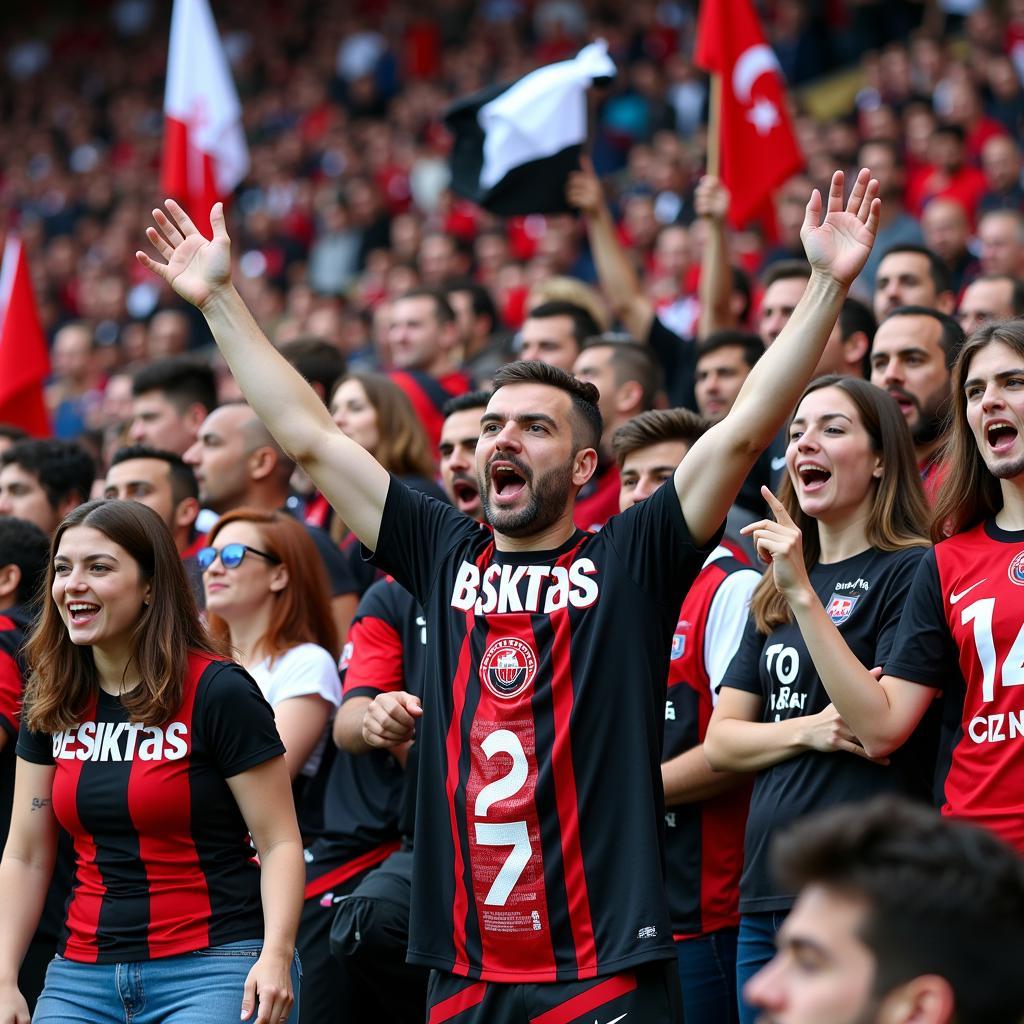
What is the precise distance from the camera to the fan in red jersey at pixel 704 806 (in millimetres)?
4867

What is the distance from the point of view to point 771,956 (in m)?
4.34

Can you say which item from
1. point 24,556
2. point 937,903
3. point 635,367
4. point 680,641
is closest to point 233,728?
point 680,641

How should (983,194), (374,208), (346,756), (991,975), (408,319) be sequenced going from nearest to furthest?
(991,975)
(346,756)
(408,319)
(983,194)
(374,208)

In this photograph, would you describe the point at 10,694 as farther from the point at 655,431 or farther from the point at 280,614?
the point at 655,431

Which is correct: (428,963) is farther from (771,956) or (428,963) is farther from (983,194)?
(983,194)

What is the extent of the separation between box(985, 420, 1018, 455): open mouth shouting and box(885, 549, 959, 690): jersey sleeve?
0.35m

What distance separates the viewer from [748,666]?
4723mm

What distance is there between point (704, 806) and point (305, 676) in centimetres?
140

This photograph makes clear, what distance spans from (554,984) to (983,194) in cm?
890

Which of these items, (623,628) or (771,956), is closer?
(623,628)

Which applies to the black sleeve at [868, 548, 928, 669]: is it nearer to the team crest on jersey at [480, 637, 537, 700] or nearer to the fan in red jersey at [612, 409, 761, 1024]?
the fan in red jersey at [612, 409, 761, 1024]

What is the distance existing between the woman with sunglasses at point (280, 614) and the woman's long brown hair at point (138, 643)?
85 cm

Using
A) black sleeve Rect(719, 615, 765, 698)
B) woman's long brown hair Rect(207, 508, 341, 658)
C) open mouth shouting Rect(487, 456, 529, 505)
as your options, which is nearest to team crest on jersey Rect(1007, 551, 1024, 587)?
black sleeve Rect(719, 615, 765, 698)

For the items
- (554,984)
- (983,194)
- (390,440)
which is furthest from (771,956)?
(983,194)
